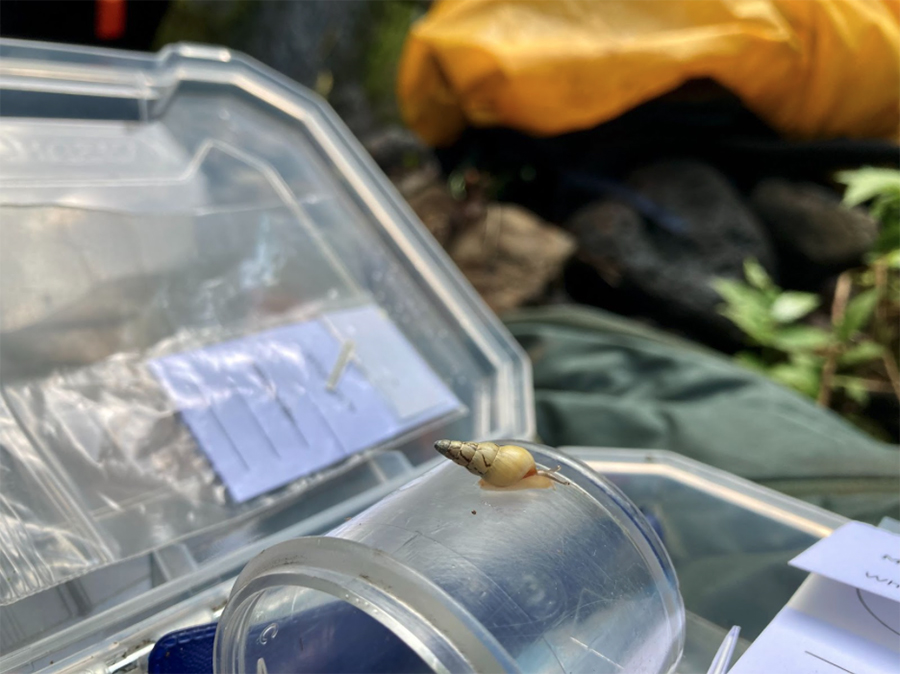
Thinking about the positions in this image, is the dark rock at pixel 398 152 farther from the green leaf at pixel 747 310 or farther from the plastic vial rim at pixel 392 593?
the plastic vial rim at pixel 392 593

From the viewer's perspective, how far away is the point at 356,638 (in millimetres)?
486

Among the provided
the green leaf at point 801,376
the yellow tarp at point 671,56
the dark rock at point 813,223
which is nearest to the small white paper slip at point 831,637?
the green leaf at point 801,376

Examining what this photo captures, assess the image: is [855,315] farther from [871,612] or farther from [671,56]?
[871,612]

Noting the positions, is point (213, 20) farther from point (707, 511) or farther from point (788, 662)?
point (788, 662)

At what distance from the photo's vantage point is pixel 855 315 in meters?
1.30

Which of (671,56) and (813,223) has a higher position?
(671,56)

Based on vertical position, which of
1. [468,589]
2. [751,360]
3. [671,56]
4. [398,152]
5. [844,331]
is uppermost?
[671,56]

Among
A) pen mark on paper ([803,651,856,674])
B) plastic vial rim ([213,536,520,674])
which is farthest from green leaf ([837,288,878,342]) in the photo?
plastic vial rim ([213,536,520,674])

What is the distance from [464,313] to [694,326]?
2.43 feet

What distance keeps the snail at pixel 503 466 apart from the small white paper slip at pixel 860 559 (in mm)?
213

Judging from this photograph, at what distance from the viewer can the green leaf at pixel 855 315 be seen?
1288 millimetres

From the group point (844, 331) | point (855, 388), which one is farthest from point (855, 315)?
point (855, 388)

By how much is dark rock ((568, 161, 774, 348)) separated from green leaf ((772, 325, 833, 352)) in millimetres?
124

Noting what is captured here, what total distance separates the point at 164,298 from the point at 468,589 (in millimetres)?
556
